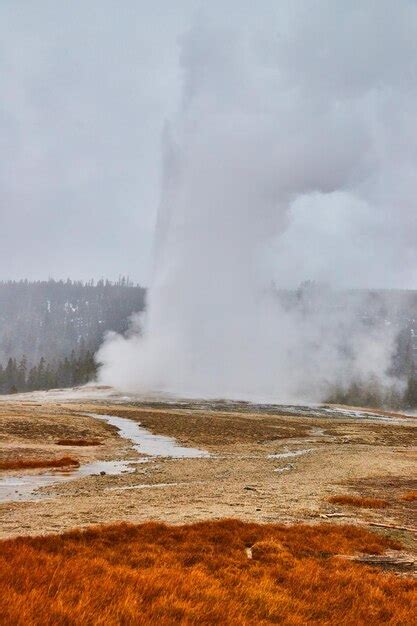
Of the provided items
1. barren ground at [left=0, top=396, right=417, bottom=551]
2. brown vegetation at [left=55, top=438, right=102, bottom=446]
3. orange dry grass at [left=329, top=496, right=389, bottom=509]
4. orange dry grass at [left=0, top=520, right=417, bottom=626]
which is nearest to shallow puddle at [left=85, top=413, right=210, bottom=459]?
barren ground at [left=0, top=396, right=417, bottom=551]

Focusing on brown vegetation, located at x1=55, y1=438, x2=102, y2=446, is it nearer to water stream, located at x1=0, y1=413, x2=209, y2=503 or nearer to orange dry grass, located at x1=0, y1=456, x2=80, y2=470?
water stream, located at x1=0, y1=413, x2=209, y2=503

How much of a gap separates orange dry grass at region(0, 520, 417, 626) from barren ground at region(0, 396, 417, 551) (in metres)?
3.17

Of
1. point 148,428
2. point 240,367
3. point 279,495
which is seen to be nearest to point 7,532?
point 279,495

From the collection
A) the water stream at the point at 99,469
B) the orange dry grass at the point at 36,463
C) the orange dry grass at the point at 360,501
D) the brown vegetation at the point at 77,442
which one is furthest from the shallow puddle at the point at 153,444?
the orange dry grass at the point at 360,501

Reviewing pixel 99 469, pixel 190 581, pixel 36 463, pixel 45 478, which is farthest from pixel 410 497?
pixel 36 463

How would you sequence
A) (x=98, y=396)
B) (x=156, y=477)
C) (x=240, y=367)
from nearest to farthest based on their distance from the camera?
(x=156, y=477), (x=98, y=396), (x=240, y=367)

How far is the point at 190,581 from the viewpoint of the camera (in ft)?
33.4

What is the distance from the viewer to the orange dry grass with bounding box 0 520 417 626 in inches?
323

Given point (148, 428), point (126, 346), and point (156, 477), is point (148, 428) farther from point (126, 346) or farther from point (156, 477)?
point (126, 346)

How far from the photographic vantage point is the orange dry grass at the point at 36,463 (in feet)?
115

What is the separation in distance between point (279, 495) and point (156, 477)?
902 centimetres

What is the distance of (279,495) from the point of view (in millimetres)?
26188

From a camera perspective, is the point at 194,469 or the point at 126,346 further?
the point at 126,346

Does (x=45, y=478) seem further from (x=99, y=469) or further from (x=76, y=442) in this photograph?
(x=76, y=442)
